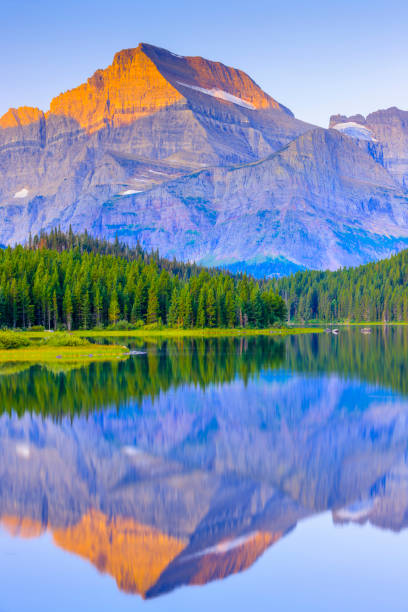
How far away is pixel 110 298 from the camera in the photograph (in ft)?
424

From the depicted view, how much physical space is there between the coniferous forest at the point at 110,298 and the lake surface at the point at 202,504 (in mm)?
81132

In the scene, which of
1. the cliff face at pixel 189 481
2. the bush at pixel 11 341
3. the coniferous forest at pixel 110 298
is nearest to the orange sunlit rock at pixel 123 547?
the cliff face at pixel 189 481

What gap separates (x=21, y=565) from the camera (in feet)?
47.8

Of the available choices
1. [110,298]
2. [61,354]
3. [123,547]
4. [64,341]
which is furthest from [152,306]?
[123,547]

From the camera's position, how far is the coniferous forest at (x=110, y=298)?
11506cm

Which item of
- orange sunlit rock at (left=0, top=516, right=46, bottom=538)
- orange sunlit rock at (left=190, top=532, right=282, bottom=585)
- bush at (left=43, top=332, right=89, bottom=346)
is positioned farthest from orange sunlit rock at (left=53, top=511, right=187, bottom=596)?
bush at (left=43, top=332, right=89, bottom=346)

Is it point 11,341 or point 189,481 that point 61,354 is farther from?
point 189,481

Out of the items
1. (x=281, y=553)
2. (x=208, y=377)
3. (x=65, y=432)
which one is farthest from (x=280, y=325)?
(x=281, y=553)

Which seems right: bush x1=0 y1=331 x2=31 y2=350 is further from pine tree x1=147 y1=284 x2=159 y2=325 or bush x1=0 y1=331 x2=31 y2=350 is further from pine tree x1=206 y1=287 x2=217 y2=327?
pine tree x1=206 y1=287 x2=217 y2=327

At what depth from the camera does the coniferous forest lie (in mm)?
115062

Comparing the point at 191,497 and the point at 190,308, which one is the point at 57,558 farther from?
the point at 190,308

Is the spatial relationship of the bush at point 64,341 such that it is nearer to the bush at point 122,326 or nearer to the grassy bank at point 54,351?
the grassy bank at point 54,351

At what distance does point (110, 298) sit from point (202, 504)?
113225 mm

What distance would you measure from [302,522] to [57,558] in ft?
21.1
